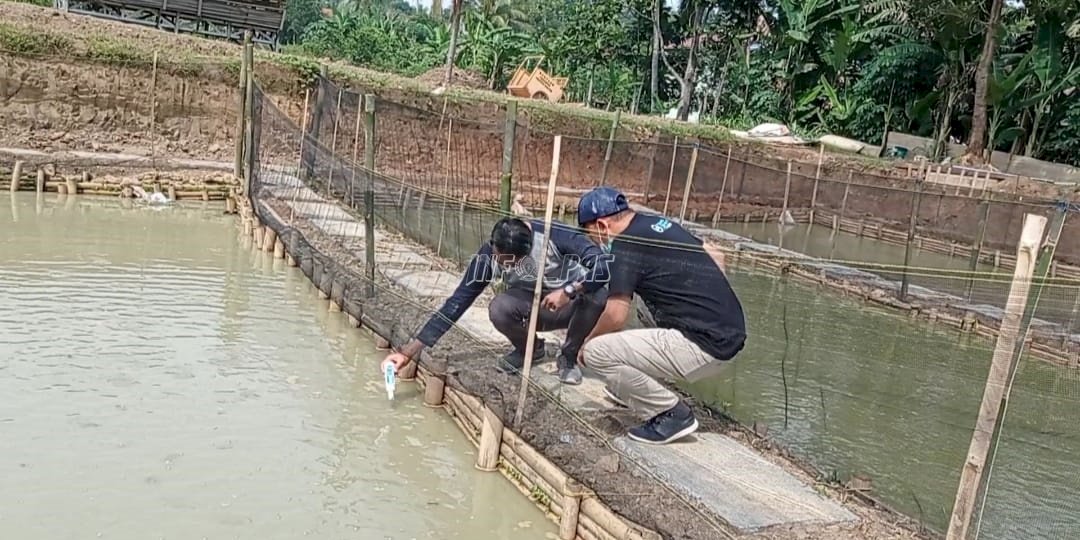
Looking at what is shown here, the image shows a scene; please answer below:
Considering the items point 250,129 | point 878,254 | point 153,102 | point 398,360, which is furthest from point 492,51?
point 398,360

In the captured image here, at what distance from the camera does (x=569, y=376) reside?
513 cm

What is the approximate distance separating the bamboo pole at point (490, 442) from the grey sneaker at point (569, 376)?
784mm

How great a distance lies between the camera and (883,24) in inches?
843

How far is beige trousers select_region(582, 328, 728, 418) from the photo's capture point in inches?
159

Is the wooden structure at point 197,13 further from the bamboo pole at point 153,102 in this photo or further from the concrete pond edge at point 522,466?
the concrete pond edge at point 522,466

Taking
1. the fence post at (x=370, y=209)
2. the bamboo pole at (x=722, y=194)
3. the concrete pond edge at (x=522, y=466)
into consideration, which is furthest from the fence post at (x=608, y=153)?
the concrete pond edge at (x=522, y=466)

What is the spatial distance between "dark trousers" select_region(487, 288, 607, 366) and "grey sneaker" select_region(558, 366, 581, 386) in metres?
0.05

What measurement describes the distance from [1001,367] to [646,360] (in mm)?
1553

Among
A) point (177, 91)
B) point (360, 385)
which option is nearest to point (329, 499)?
point (360, 385)

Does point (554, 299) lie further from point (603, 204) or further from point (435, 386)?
point (435, 386)

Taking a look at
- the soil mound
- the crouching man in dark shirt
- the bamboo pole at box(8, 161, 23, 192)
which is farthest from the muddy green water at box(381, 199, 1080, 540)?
the soil mound

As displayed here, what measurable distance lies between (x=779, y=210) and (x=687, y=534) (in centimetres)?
1405

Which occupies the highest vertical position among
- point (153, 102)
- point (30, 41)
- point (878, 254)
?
point (30, 41)

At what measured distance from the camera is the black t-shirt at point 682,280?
3.95 m
